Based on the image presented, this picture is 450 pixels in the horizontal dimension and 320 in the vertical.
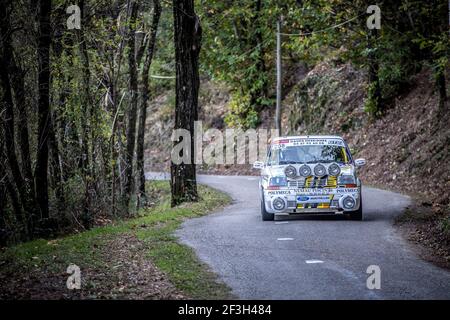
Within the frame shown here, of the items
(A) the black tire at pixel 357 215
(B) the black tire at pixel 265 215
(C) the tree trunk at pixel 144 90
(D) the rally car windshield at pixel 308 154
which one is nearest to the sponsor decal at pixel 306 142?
(D) the rally car windshield at pixel 308 154

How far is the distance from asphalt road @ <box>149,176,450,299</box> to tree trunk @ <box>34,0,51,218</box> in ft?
12.0

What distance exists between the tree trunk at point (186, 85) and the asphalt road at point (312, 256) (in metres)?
3.51

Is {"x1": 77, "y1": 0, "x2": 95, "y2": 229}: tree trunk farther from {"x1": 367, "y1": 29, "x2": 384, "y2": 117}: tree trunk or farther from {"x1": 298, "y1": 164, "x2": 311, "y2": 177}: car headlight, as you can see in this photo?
{"x1": 367, "y1": 29, "x2": 384, "y2": 117}: tree trunk

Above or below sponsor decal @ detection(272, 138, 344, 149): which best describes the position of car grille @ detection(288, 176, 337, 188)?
below

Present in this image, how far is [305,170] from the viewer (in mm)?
14781

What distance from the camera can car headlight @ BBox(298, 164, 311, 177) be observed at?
14.8m

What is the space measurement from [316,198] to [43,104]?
22.4 feet

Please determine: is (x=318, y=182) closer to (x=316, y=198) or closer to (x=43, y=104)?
(x=316, y=198)

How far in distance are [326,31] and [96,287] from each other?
2299 centimetres

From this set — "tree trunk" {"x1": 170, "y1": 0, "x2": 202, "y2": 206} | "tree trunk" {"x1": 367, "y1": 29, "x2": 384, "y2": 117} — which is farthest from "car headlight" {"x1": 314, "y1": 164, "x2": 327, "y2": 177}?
"tree trunk" {"x1": 367, "y1": 29, "x2": 384, "y2": 117}

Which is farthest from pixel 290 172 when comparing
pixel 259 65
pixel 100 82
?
pixel 259 65

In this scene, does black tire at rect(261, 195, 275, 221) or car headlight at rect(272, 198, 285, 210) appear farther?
black tire at rect(261, 195, 275, 221)

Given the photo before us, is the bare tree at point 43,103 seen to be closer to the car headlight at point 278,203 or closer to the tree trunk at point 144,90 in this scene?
the car headlight at point 278,203

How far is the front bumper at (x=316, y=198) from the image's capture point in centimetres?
1476
